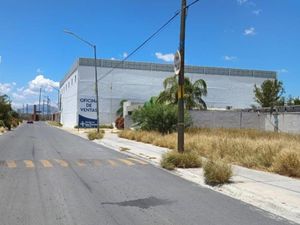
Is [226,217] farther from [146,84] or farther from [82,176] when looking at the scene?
[146,84]

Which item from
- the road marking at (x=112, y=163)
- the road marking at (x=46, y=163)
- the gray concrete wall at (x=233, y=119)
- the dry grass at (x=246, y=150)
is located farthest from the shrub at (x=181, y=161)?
the gray concrete wall at (x=233, y=119)

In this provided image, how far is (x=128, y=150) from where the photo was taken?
25.3m

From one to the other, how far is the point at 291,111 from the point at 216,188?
35913 millimetres

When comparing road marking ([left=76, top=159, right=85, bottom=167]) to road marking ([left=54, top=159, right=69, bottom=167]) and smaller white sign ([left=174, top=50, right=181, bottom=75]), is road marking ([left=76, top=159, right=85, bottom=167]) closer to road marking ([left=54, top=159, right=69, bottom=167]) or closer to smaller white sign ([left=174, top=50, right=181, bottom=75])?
road marking ([left=54, top=159, right=69, bottom=167])

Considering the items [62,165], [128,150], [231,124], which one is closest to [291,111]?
[231,124]

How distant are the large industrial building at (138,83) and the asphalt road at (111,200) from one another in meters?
66.1

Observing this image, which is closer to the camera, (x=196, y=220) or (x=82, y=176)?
(x=196, y=220)

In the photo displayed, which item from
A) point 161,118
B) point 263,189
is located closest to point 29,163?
point 263,189

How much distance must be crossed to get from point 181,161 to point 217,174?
12.7ft

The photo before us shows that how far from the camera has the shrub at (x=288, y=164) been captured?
46.1 feet

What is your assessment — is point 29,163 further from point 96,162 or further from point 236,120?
point 236,120

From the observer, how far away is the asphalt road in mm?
8180

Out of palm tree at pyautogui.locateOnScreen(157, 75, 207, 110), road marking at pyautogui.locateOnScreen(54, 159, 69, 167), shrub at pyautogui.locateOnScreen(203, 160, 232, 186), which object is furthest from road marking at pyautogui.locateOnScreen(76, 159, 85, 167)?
palm tree at pyautogui.locateOnScreen(157, 75, 207, 110)

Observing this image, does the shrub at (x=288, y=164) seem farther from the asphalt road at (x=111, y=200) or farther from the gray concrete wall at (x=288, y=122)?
the gray concrete wall at (x=288, y=122)
